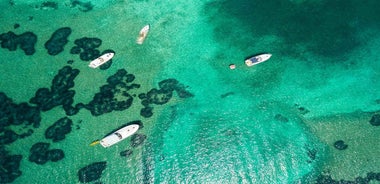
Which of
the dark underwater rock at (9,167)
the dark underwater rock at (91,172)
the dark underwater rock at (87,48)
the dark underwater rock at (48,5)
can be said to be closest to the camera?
the dark underwater rock at (9,167)

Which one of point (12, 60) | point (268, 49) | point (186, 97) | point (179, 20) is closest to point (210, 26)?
point (179, 20)

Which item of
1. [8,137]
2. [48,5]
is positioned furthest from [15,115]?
[48,5]

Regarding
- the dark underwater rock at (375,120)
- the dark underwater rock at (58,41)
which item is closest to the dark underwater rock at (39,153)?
the dark underwater rock at (58,41)

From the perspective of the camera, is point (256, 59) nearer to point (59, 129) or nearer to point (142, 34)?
point (142, 34)

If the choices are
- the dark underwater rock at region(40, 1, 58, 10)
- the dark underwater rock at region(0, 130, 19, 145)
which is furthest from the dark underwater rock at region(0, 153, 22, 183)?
the dark underwater rock at region(40, 1, 58, 10)

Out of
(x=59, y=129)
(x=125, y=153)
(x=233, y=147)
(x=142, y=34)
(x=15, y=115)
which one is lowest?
(x=233, y=147)

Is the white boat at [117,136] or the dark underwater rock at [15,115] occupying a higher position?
the dark underwater rock at [15,115]

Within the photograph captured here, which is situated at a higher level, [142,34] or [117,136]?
[142,34]

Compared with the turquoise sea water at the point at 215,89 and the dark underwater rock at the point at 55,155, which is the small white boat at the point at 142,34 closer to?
the turquoise sea water at the point at 215,89
